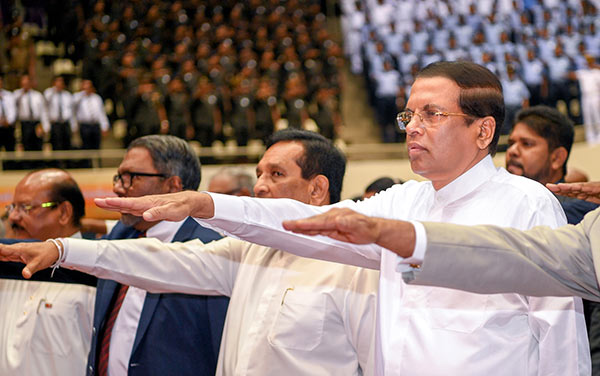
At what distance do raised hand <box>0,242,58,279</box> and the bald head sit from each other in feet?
2.97

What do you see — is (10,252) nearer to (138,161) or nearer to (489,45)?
(138,161)

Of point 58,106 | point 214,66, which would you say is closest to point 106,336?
point 58,106

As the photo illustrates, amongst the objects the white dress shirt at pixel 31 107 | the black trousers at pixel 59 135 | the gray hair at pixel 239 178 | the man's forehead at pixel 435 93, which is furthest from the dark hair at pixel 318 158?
the white dress shirt at pixel 31 107

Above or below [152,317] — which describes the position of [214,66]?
above

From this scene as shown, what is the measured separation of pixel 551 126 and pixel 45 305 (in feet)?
7.74

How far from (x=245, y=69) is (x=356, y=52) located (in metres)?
2.86

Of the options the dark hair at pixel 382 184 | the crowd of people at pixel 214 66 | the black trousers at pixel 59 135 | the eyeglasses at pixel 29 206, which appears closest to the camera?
the eyeglasses at pixel 29 206

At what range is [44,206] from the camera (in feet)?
9.55

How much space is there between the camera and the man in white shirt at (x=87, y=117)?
9586mm

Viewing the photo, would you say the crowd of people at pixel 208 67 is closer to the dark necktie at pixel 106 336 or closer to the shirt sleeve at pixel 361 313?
the dark necktie at pixel 106 336

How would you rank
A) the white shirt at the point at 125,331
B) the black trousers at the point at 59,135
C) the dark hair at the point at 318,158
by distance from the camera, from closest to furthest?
the dark hair at the point at 318,158
the white shirt at the point at 125,331
the black trousers at the point at 59,135

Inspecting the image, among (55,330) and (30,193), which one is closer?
(55,330)

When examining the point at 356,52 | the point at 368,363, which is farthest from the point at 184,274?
the point at 356,52

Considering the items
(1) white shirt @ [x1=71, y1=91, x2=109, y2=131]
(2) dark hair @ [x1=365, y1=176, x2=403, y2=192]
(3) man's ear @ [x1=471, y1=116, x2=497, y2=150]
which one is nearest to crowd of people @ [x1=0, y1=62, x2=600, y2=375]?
(3) man's ear @ [x1=471, y1=116, x2=497, y2=150]
